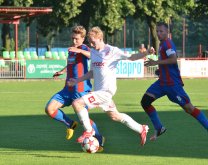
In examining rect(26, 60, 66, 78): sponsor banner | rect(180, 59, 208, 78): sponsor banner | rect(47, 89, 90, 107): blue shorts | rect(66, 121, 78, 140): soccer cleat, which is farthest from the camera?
rect(180, 59, 208, 78): sponsor banner

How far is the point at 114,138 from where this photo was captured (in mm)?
14477

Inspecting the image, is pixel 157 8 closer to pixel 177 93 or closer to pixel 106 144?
pixel 177 93

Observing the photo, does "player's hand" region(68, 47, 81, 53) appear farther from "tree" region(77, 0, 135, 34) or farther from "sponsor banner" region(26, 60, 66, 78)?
"tree" region(77, 0, 135, 34)

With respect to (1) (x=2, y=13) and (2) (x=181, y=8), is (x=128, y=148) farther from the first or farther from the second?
(2) (x=181, y=8)

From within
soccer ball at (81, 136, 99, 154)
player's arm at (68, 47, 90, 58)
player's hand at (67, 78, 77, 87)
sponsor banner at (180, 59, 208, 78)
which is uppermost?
player's arm at (68, 47, 90, 58)

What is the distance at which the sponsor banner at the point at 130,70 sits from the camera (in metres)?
43.7

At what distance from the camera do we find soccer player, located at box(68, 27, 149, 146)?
1236 centimetres

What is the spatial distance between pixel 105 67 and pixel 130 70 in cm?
3143

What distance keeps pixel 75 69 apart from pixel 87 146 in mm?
1658

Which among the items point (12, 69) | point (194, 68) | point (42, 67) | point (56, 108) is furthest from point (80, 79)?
point (194, 68)

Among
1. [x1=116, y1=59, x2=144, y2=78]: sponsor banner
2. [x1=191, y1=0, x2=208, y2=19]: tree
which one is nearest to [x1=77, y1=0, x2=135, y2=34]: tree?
[x1=191, y1=0, x2=208, y2=19]: tree

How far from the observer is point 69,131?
13.1 m

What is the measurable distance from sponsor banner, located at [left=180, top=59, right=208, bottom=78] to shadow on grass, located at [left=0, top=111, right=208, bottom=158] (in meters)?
25.8

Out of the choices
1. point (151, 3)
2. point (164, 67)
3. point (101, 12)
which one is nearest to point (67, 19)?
point (101, 12)
